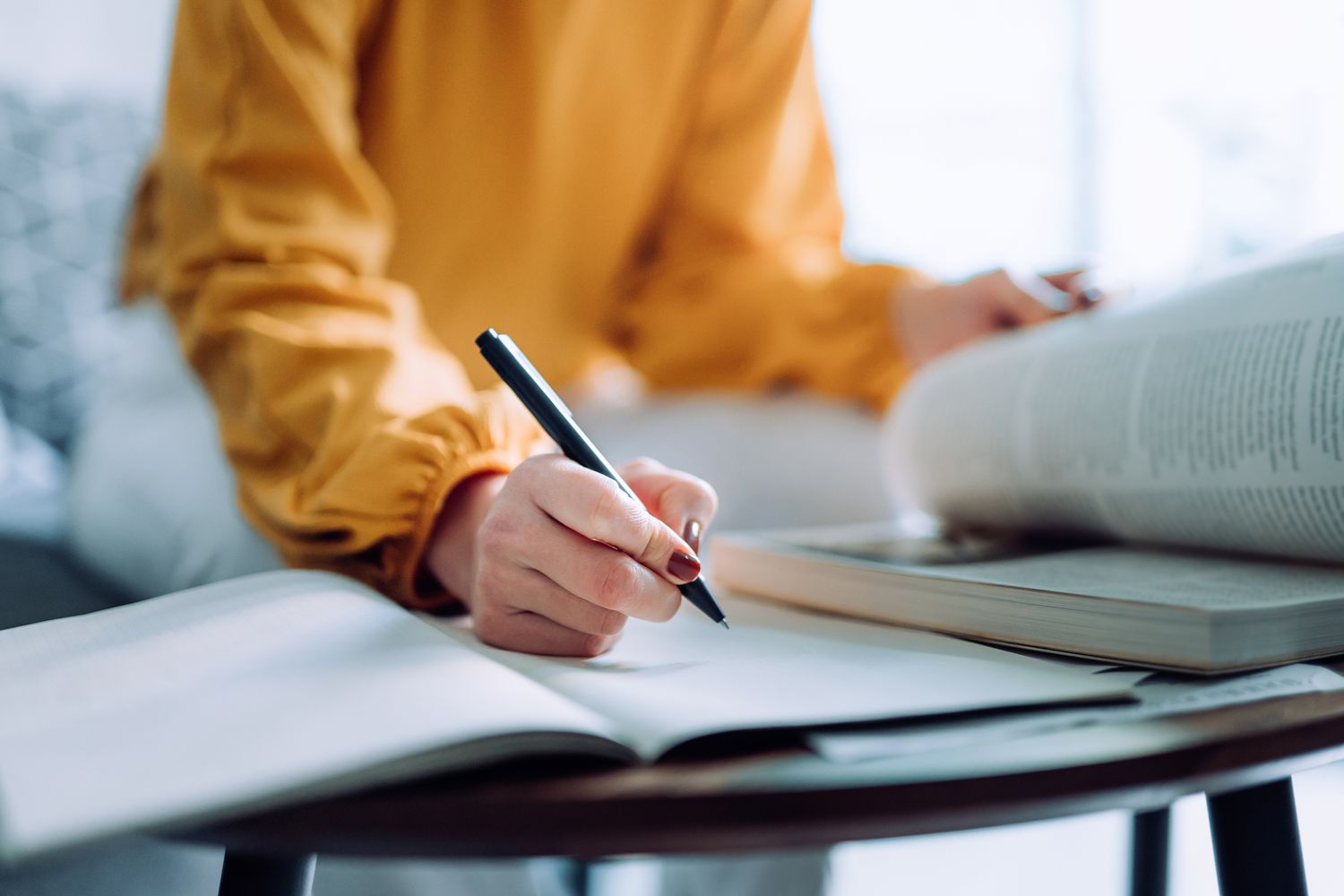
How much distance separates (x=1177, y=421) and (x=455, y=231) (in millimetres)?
567

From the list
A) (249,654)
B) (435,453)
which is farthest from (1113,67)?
(249,654)

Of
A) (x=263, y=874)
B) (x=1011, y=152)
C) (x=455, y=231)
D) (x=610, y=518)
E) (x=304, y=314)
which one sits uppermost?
(x=1011, y=152)

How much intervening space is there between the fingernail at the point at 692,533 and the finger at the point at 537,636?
0.04 metres

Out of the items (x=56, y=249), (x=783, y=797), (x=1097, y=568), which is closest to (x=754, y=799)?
(x=783, y=797)

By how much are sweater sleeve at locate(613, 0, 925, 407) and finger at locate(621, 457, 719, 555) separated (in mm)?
469

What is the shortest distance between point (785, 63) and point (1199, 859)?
0.95 m

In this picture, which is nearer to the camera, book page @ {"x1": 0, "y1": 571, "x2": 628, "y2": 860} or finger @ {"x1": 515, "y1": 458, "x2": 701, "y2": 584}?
book page @ {"x1": 0, "y1": 571, "x2": 628, "y2": 860}

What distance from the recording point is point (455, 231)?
0.78 m

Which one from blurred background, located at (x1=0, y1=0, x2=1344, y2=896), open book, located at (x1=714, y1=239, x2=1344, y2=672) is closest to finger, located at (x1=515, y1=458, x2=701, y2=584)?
open book, located at (x1=714, y1=239, x2=1344, y2=672)

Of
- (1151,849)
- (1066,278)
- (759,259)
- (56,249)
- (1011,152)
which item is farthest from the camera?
(1011,152)

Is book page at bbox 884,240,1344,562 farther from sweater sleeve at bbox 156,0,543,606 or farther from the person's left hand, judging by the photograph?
sweater sleeve at bbox 156,0,543,606

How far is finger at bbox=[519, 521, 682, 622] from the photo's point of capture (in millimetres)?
306

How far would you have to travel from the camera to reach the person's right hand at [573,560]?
0.31 meters

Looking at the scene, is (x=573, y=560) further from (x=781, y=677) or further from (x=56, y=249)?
(x=56, y=249)
